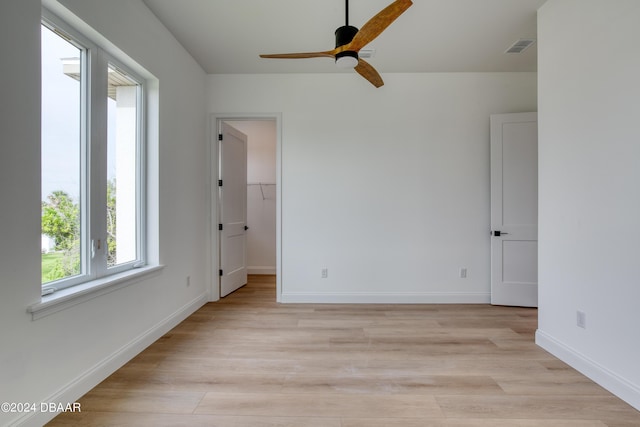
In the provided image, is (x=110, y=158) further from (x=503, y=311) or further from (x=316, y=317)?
(x=503, y=311)

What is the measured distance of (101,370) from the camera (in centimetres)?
202

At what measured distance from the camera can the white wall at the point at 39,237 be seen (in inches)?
57.1

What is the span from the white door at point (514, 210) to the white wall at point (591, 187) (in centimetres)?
103

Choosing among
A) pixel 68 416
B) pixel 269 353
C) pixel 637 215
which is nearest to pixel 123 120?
pixel 68 416

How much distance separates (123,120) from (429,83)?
3.35 m

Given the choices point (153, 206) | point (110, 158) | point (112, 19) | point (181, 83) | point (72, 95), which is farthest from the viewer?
point (181, 83)

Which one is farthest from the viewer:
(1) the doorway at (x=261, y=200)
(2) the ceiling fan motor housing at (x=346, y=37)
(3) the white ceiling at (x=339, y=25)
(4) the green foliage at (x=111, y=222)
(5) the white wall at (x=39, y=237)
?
(1) the doorway at (x=261, y=200)

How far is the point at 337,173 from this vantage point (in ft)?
12.5

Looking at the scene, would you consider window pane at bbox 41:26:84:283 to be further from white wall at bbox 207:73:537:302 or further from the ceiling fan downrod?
white wall at bbox 207:73:537:302

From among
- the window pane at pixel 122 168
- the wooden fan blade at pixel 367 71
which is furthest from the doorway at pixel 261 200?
the wooden fan blade at pixel 367 71

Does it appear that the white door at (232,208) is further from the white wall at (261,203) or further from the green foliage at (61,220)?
the green foliage at (61,220)

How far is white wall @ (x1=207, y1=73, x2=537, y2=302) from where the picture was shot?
375cm

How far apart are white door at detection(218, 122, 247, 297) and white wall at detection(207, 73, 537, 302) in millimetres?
548

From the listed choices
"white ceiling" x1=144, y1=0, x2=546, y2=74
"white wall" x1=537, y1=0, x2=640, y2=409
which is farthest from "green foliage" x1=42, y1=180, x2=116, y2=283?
"white wall" x1=537, y1=0, x2=640, y2=409
